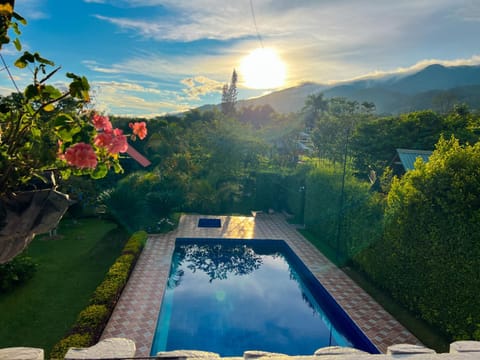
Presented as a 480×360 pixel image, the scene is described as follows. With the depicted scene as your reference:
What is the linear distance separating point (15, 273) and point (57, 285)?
1065 mm

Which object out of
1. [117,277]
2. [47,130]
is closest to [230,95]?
[117,277]

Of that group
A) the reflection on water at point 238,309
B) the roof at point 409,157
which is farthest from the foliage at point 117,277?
the roof at point 409,157

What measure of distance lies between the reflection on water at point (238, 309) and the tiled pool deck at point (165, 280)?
0.40 metres

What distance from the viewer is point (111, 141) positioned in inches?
→ 90.4

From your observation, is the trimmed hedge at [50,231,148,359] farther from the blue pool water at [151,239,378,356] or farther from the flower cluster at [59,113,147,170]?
the flower cluster at [59,113,147,170]

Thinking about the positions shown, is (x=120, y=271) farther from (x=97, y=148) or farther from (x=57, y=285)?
(x=97, y=148)

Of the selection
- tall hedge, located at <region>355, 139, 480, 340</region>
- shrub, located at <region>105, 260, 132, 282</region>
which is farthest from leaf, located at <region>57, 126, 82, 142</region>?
shrub, located at <region>105, 260, 132, 282</region>

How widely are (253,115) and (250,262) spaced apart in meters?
63.4

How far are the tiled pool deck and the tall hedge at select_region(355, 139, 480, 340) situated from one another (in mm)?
889

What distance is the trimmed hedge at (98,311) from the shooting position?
6090mm

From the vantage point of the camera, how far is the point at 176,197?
1515 cm

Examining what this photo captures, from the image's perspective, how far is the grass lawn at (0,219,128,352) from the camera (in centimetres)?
701

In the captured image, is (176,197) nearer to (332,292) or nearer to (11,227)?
(332,292)

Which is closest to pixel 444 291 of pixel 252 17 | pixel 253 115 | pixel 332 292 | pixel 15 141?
pixel 332 292
